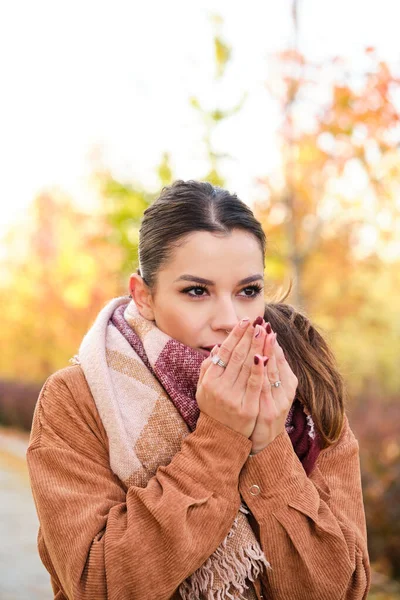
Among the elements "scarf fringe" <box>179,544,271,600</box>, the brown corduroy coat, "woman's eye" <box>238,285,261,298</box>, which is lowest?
"scarf fringe" <box>179,544,271,600</box>

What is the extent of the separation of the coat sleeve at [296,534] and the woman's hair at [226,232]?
0.25m

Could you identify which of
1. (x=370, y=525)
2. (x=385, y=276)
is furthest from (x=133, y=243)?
(x=385, y=276)

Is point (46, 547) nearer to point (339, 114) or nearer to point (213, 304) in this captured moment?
point (213, 304)

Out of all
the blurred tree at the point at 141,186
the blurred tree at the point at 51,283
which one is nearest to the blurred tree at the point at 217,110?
the blurred tree at the point at 141,186

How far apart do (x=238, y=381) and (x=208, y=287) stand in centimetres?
31

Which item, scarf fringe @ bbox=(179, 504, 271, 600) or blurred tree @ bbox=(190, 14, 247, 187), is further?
blurred tree @ bbox=(190, 14, 247, 187)

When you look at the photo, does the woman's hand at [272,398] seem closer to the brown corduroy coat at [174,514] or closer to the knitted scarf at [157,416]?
the brown corduroy coat at [174,514]

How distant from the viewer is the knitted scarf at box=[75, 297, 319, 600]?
2064 mm

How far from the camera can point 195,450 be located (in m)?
2.06

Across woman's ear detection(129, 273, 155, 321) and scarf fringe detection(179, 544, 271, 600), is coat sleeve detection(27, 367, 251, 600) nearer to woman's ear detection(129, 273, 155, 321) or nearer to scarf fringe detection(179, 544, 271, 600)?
scarf fringe detection(179, 544, 271, 600)

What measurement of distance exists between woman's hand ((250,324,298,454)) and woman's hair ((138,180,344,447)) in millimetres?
253

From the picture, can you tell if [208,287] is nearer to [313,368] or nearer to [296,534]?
[313,368]

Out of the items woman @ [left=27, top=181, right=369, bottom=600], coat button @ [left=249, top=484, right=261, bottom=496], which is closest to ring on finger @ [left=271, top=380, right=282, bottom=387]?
woman @ [left=27, top=181, right=369, bottom=600]

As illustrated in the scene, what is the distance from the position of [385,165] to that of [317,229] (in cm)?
127
